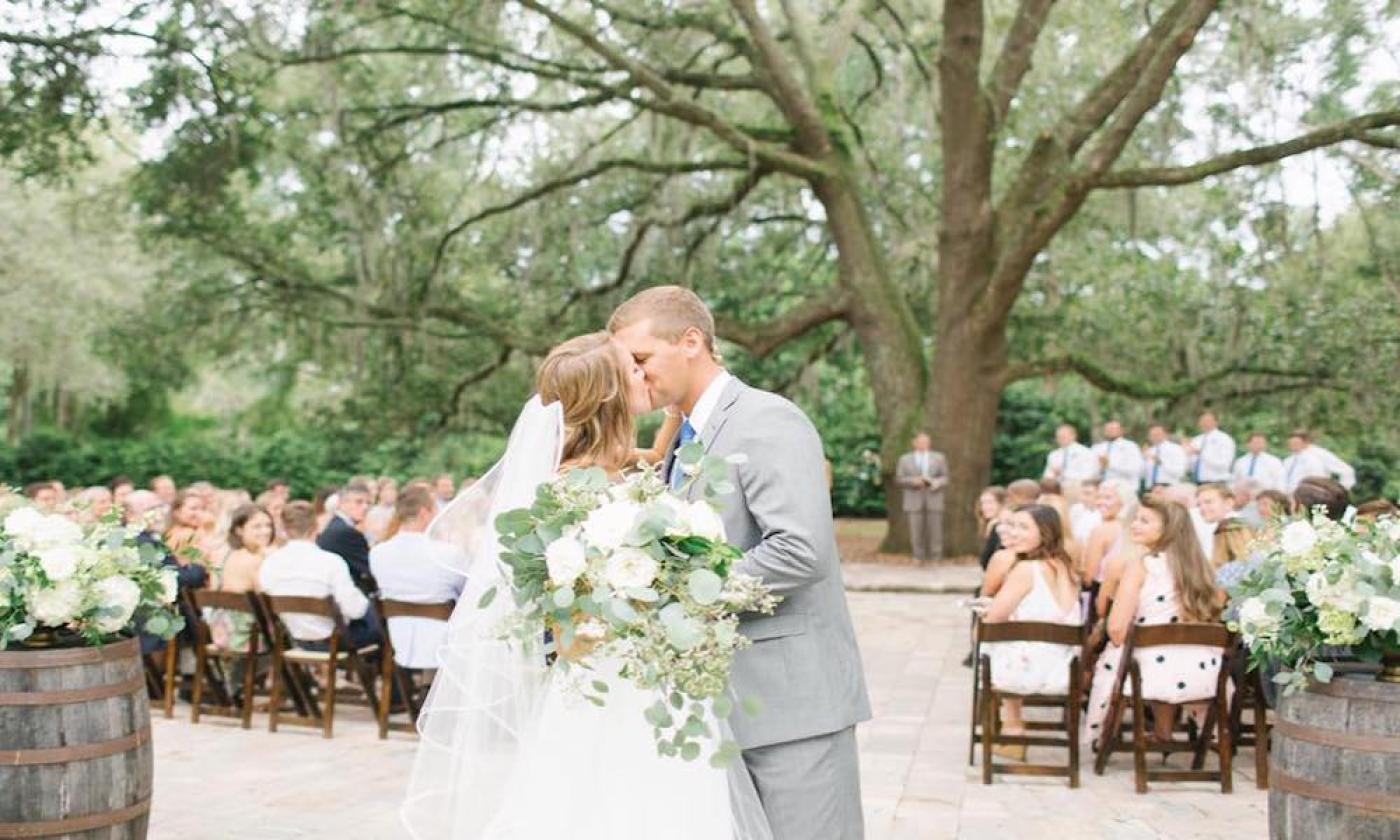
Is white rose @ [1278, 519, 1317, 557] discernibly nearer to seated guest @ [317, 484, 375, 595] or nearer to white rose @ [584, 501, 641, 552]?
white rose @ [584, 501, 641, 552]

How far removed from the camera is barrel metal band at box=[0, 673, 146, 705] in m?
3.96

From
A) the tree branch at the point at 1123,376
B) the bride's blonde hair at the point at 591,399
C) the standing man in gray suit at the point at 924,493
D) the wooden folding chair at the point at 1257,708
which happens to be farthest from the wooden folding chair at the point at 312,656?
the tree branch at the point at 1123,376

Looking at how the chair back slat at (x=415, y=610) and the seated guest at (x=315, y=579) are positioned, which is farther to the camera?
the seated guest at (x=315, y=579)

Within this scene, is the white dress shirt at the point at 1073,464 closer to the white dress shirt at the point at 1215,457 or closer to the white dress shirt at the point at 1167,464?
the white dress shirt at the point at 1167,464

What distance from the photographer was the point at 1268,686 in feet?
20.1

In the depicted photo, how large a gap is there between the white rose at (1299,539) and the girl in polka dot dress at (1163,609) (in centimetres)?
220

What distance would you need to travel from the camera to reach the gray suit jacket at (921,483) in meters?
16.7

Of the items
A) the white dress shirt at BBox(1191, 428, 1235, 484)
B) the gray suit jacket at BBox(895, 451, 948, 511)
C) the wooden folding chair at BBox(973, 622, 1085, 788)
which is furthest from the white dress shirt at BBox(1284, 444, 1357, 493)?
the wooden folding chair at BBox(973, 622, 1085, 788)

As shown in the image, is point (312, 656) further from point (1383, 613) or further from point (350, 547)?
point (1383, 613)

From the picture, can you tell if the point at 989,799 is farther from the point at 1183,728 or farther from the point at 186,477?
the point at 186,477

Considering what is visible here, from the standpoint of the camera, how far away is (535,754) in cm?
335

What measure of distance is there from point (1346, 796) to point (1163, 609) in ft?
9.35

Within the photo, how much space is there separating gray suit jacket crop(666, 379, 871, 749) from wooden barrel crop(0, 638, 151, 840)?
6.36ft

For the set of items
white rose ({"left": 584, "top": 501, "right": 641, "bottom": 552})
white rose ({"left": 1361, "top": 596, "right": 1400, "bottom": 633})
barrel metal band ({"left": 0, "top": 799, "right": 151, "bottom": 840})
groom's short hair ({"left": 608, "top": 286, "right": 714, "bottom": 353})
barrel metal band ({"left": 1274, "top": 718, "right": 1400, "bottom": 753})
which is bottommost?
barrel metal band ({"left": 0, "top": 799, "right": 151, "bottom": 840})
